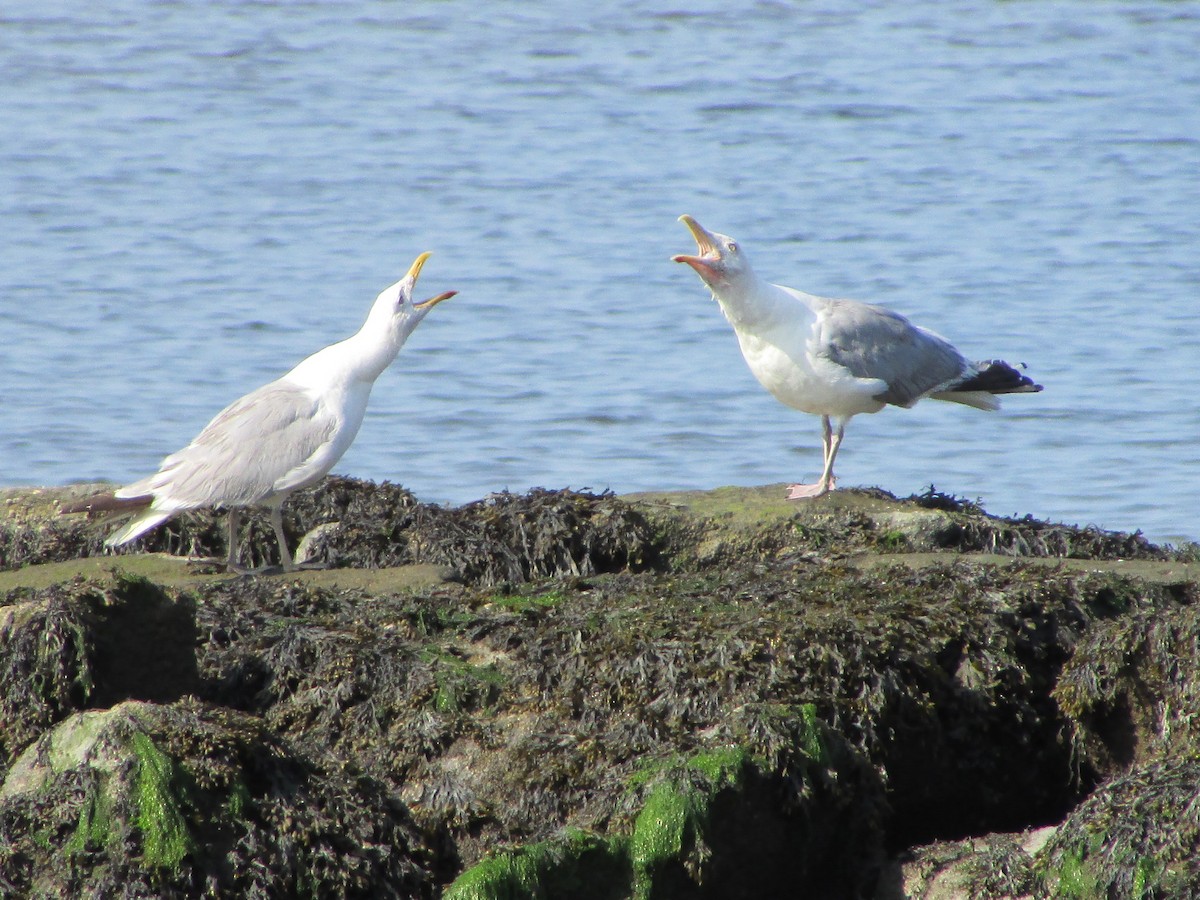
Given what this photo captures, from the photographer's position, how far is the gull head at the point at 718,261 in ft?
22.6

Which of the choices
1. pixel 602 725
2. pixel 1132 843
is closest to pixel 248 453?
pixel 602 725

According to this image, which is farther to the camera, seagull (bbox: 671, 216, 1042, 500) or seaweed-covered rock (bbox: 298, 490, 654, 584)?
seagull (bbox: 671, 216, 1042, 500)

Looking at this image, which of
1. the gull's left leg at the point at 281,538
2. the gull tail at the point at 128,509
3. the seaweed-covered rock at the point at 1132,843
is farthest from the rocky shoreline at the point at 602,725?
the gull's left leg at the point at 281,538

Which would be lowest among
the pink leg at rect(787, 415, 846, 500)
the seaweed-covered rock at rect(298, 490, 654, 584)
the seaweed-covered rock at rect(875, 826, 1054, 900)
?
the seaweed-covered rock at rect(875, 826, 1054, 900)

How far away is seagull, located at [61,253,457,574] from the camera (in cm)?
586

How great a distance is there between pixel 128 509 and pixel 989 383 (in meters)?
3.73

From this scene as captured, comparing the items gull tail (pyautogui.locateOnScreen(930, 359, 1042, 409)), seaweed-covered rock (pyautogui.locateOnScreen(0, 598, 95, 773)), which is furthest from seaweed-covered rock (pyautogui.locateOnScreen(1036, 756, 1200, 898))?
gull tail (pyautogui.locateOnScreen(930, 359, 1042, 409))

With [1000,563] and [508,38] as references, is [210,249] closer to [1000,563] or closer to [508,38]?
[508,38]

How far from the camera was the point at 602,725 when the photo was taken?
438 centimetres

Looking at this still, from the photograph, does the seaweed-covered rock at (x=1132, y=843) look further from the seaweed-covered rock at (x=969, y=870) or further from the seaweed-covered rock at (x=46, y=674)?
the seaweed-covered rock at (x=46, y=674)

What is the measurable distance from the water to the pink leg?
200 cm

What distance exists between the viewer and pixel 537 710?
14.5 feet

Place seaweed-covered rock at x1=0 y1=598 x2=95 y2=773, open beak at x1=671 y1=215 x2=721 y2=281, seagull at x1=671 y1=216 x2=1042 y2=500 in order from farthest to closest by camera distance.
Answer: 1. seagull at x1=671 y1=216 x2=1042 y2=500
2. open beak at x1=671 y1=215 x2=721 y2=281
3. seaweed-covered rock at x1=0 y1=598 x2=95 y2=773

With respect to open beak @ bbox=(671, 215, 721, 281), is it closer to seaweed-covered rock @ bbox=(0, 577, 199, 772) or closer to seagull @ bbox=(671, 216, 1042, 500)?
seagull @ bbox=(671, 216, 1042, 500)
